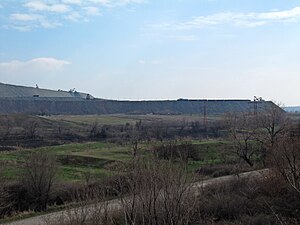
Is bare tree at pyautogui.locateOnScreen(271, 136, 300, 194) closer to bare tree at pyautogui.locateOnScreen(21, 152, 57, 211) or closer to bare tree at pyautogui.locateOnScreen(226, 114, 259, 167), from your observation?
bare tree at pyautogui.locateOnScreen(21, 152, 57, 211)

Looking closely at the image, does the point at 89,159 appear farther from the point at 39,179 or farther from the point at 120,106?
the point at 120,106

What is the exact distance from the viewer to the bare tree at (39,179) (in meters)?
32.2

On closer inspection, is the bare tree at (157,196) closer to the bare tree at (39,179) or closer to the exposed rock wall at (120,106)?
the bare tree at (39,179)

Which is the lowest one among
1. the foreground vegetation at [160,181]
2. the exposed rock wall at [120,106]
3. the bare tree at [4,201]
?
the bare tree at [4,201]

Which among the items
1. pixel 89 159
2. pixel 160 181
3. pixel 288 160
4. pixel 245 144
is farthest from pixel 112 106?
pixel 160 181

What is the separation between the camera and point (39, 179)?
106 ft

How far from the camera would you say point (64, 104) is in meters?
170

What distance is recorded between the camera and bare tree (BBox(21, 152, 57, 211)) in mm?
32188

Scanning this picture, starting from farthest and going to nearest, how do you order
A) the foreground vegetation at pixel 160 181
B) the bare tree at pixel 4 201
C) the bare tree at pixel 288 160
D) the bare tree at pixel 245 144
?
1. the bare tree at pixel 245 144
2. the bare tree at pixel 4 201
3. the bare tree at pixel 288 160
4. the foreground vegetation at pixel 160 181

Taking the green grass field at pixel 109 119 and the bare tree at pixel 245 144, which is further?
the green grass field at pixel 109 119

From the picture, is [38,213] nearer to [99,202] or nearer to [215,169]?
[99,202]

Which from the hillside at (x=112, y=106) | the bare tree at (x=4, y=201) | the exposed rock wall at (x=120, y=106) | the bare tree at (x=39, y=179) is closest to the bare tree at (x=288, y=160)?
the bare tree at (x=39, y=179)

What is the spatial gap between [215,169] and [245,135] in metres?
10.1

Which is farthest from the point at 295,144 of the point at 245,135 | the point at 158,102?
the point at 158,102
